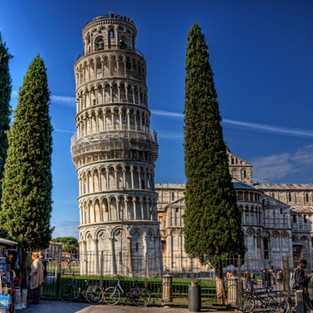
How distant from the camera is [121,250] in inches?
1492

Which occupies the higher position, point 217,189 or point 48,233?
point 217,189

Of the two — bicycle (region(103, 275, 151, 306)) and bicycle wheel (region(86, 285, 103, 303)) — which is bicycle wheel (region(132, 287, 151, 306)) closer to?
bicycle (region(103, 275, 151, 306))

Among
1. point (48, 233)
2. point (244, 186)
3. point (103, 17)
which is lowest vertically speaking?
point (48, 233)

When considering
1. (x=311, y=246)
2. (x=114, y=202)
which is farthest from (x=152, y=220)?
(x=311, y=246)

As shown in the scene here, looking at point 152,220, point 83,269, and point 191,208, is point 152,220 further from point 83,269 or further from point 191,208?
point 191,208

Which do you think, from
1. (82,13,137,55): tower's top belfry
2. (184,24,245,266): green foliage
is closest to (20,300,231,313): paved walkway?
(184,24,245,266): green foliage

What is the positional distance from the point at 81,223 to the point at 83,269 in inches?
186

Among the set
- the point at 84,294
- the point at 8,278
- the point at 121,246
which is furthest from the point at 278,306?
the point at 121,246

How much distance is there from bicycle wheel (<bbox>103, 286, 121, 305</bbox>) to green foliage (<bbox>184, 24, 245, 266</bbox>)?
4.19 m

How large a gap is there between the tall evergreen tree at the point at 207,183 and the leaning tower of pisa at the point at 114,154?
1911 centimetres

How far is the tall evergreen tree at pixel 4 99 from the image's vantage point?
23.0m

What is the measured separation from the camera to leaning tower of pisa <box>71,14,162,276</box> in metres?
38.5

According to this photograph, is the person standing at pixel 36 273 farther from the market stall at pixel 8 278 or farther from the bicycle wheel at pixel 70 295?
the bicycle wheel at pixel 70 295

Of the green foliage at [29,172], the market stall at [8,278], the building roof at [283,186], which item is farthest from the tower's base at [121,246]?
the building roof at [283,186]
